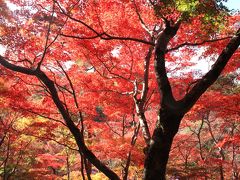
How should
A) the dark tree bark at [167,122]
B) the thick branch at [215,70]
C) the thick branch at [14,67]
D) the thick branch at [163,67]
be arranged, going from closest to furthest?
the thick branch at [215,70]
the dark tree bark at [167,122]
the thick branch at [163,67]
the thick branch at [14,67]

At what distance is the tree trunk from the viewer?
5.73m

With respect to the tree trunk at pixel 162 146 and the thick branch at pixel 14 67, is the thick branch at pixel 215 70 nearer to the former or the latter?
the tree trunk at pixel 162 146

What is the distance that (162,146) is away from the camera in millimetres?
5766

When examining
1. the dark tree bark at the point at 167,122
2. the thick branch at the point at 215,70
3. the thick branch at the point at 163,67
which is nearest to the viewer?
the thick branch at the point at 215,70

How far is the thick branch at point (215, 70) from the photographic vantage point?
5.52 meters

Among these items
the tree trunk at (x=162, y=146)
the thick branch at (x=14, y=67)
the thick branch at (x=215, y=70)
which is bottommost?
the tree trunk at (x=162, y=146)

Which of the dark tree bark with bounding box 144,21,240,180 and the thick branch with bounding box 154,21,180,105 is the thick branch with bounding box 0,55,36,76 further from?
the dark tree bark with bounding box 144,21,240,180

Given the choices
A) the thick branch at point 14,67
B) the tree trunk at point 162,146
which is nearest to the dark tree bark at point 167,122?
the tree trunk at point 162,146

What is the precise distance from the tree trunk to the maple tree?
0.02 meters

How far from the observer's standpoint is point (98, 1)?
10195mm

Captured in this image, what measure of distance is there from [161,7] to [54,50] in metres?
6.01

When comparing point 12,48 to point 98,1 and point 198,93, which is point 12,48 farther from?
point 198,93

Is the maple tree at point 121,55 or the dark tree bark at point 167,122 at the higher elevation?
the maple tree at point 121,55

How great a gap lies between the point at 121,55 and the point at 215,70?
7930 millimetres
